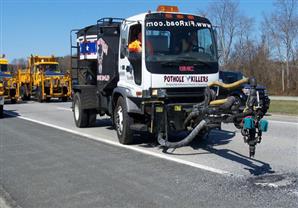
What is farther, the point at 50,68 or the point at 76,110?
the point at 50,68

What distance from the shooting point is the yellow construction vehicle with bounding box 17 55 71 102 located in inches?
1254

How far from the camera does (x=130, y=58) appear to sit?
32.7 feet

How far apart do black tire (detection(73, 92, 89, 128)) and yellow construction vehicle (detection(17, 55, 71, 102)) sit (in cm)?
1698

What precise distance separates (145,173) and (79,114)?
6904 millimetres

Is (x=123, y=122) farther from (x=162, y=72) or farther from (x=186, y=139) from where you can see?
(x=186, y=139)

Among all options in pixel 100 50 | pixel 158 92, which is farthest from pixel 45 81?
pixel 158 92

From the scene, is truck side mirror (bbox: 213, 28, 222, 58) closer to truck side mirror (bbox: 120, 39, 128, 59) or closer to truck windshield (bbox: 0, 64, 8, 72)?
truck side mirror (bbox: 120, 39, 128, 59)

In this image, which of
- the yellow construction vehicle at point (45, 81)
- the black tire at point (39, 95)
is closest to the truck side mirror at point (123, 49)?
the yellow construction vehicle at point (45, 81)

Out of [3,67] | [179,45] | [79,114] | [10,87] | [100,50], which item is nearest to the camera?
[179,45]

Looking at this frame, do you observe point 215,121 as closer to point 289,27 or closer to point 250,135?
point 250,135

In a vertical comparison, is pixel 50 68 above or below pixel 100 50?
below

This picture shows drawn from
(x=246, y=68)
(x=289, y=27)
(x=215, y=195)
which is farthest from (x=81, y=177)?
(x=289, y=27)

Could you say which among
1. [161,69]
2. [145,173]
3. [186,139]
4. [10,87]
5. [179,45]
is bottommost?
[145,173]

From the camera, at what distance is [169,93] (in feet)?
31.4
